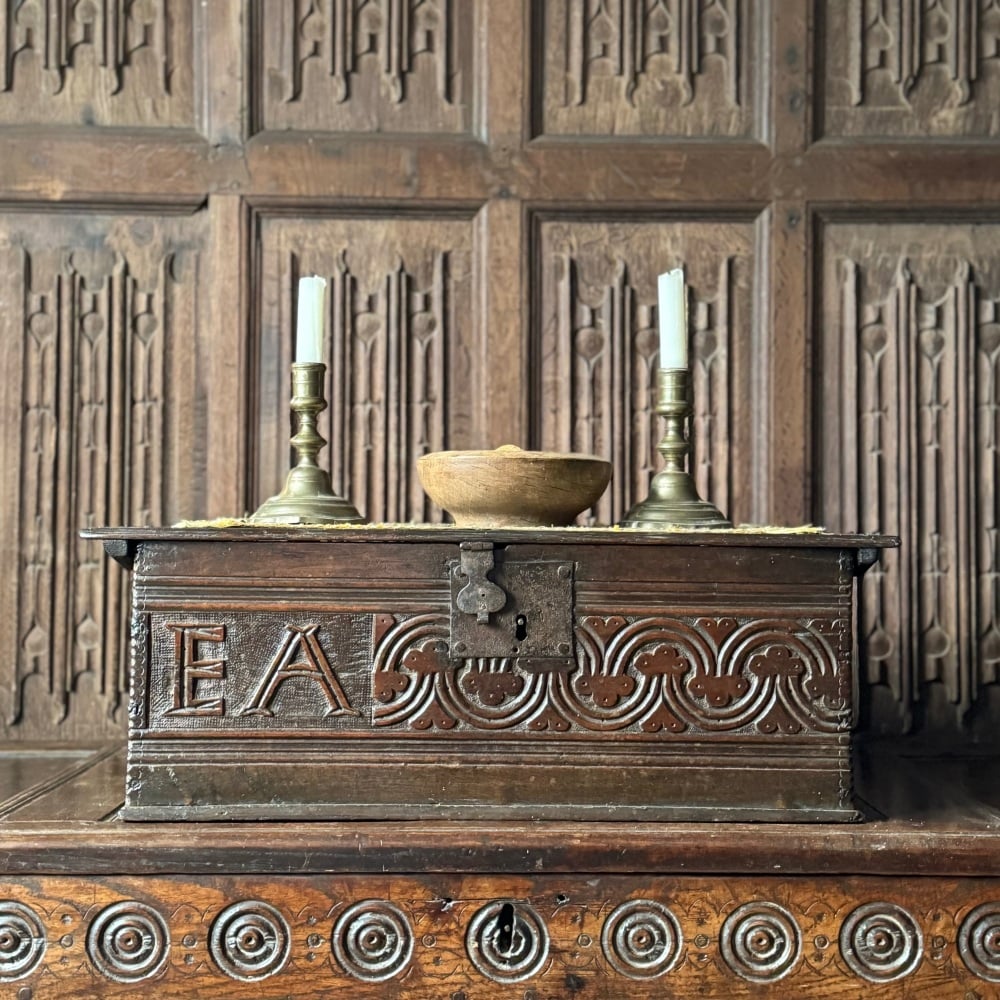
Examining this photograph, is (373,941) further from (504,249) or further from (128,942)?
(504,249)

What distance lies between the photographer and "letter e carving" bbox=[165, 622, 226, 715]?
1232 mm

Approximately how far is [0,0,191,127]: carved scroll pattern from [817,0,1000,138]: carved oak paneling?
41.7 inches

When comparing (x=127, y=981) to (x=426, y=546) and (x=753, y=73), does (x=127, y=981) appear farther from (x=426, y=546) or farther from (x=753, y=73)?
(x=753, y=73)

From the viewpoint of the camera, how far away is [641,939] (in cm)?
119

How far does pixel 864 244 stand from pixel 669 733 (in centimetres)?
98

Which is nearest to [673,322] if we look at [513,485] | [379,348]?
[513,485]

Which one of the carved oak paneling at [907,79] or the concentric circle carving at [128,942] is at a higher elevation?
the carved oak paneling at [907,79]

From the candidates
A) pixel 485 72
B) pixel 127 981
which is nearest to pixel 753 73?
pixel 485 72

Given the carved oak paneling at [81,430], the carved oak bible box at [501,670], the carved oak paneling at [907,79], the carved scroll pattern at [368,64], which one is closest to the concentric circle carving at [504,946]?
the carved oak bible box at [501,670]

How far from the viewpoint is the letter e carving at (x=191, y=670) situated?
1232mm

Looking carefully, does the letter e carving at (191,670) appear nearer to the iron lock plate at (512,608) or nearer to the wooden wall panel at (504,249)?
the iron lock plate at (512,608)

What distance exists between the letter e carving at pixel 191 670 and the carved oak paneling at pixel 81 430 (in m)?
0.60

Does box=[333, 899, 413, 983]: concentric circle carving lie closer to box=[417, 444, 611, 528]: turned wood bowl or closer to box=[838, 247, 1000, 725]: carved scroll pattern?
box=[417, 444, 611, 528]: turned wood bowl

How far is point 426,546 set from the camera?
125 centimetres
